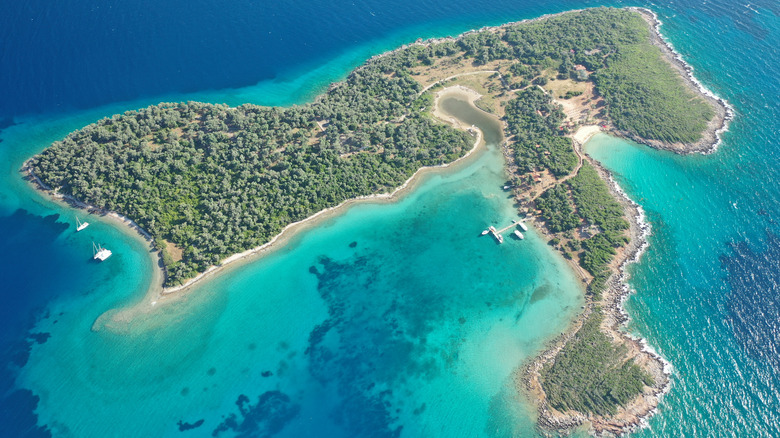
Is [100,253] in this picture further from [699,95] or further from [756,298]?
[699,95]

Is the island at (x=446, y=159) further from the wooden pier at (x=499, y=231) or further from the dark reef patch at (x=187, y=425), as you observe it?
the dark reef patch at (x=187, y=425)

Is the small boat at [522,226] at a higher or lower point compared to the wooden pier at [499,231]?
higher

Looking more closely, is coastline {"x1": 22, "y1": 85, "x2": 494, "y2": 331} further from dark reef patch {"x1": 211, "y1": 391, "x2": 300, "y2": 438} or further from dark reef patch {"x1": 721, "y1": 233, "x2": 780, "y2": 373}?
dark reef patch {"x1": 721, "y1": 233, "x2": 780, "y2": 373}

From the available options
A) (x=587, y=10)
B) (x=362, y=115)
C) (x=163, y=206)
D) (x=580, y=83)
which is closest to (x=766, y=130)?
(x=580, y=83)

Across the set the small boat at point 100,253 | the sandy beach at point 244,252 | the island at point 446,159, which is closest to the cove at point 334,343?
the sandy beach at point 244,252

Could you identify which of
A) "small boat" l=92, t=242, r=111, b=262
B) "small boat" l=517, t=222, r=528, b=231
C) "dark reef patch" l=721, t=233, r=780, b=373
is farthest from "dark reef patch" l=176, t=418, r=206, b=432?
"dark reef patch" l=721, t=233, r=780, b=373

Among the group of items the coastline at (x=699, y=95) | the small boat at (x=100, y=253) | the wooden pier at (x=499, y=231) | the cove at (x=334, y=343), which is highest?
the coastline at (x=699, y=95)

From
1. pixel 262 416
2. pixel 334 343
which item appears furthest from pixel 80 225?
pixel 334 343
